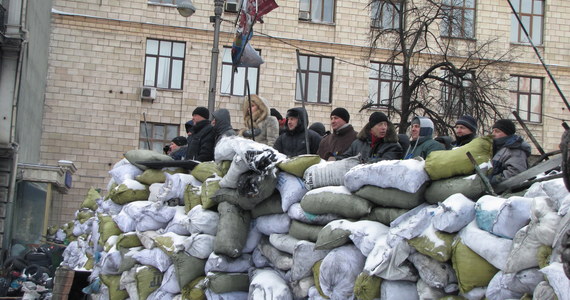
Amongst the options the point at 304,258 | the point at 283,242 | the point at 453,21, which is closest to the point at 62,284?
the point at 283,242

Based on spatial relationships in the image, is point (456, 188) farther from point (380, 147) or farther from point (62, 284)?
point (62, 284)

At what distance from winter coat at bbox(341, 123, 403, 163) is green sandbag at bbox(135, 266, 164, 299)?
6.09 ft

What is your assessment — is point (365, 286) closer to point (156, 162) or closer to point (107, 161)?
point (156, 162)

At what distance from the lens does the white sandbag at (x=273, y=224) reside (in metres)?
5.33

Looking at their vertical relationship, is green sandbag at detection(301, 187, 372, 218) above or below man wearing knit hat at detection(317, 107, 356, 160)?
below

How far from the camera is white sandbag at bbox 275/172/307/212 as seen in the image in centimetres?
518

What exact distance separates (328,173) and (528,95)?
67.8 ft

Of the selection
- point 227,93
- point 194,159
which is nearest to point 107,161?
point 227,93

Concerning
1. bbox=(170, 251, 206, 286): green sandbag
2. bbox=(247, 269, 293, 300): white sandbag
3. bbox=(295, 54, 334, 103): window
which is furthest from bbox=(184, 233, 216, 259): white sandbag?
bbox=(295, 54, 334, 103): window

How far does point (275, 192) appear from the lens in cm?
552

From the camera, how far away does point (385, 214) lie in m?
4.36

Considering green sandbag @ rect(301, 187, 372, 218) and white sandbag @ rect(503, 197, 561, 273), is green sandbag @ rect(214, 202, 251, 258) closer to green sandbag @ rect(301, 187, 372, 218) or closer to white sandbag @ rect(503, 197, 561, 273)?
green sandbag @ rect(301, 187, 372, 218)

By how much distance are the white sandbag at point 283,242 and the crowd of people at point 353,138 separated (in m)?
0.72

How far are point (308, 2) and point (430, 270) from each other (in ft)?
66.8
